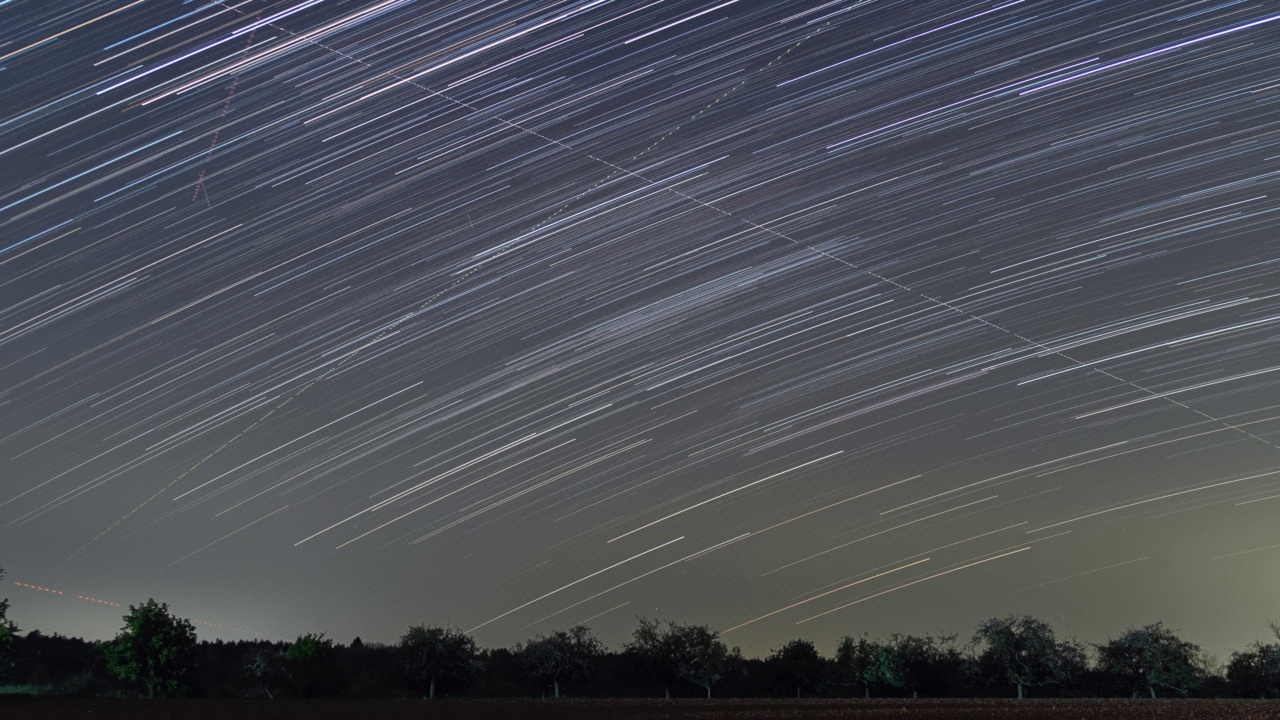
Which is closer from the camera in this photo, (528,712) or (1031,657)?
(528,712)

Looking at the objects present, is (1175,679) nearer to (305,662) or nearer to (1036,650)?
(1036,650)

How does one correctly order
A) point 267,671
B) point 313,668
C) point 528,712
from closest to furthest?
point 528,712, point 313,668, point 267,671

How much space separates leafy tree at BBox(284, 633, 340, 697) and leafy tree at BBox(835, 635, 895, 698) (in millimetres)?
43663

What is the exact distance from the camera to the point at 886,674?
75.5m

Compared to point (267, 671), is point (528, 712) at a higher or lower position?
lower

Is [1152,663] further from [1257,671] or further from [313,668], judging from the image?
[313,668]

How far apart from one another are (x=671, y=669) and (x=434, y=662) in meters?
20.9

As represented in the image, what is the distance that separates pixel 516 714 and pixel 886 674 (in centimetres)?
4715

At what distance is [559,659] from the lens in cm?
7550

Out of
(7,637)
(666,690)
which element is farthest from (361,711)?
(666,690)

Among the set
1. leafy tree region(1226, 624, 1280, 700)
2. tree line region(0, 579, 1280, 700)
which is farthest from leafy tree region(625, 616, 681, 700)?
leafy tree region(1226, 624, 1280, 700)

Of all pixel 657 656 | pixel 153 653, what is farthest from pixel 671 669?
pixel 153 653

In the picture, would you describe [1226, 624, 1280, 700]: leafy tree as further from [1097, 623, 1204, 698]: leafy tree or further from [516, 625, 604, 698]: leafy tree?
[516, 625, 604, 698]: leafy tree

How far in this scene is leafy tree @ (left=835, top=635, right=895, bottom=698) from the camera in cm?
7606
